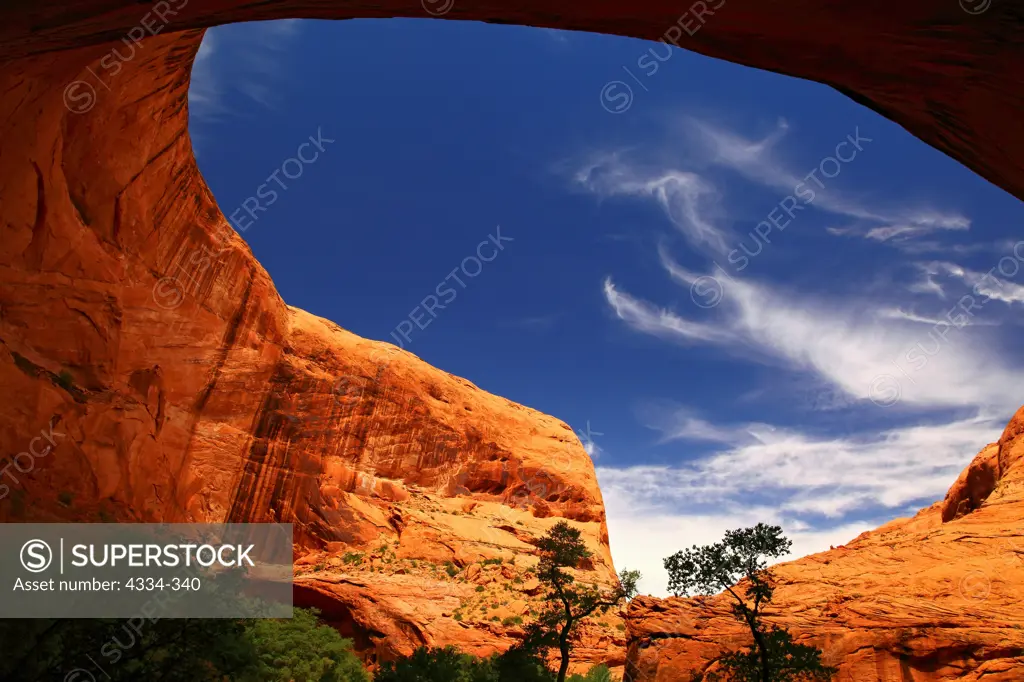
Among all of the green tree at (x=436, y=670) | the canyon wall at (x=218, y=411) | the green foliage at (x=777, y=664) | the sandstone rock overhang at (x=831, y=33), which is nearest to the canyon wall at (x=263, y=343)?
the sandstone rock overhang at (x=831, y=33)

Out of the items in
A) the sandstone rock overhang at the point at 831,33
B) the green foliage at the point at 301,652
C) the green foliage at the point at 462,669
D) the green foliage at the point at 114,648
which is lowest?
the green foliage at the point at 462,669

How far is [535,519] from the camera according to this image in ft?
194

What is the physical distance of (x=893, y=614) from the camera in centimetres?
2375

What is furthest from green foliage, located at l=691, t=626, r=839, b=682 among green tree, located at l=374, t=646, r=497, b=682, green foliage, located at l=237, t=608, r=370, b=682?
green foliage, located at l=237, t=608, r=370, b=682

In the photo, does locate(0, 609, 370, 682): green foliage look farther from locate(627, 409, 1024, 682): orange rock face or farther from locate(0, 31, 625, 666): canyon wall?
locate(627, 409, 1024, 682): orange rock face

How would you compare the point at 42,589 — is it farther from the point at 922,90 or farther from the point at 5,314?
the point at 922,90

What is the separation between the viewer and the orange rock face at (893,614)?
21922 mm

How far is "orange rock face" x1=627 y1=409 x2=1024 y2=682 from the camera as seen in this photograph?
21922 mm

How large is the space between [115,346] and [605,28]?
2352cm

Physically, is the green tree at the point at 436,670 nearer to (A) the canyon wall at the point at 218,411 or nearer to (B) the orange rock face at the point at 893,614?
(B) the orange rock face at the point at 893,614

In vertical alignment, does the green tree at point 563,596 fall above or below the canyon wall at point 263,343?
below

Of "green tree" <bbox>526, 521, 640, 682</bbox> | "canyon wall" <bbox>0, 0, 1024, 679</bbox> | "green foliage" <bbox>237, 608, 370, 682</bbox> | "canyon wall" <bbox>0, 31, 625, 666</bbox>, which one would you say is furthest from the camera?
"green tree" <bbox>526, 521, 640, 682</bbox>

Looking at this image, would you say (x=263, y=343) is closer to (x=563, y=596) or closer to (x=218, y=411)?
(x=218, y=411)

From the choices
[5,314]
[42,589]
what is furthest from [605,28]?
[5,314]
